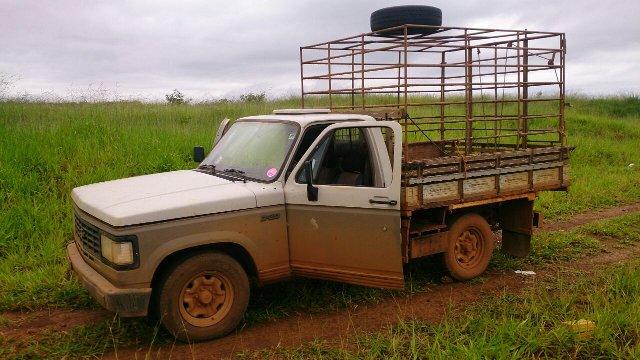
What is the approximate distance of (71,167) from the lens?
8.27m

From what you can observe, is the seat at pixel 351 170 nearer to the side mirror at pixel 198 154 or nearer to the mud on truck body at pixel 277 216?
the mud on truck body at pixel 277 216

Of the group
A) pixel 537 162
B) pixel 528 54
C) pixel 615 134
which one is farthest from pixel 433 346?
pixel 615 134

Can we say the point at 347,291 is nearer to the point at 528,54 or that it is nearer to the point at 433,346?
the point at 433,346

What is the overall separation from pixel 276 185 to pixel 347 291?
1455mm

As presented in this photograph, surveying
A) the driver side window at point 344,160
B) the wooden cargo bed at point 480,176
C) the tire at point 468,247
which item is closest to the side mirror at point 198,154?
the driver side window at point 344,160

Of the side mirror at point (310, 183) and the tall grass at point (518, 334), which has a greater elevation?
the side mirror at point (310, 183)

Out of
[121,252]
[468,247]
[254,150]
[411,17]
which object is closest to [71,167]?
[254,150]

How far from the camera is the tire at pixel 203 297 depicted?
420 centimetres

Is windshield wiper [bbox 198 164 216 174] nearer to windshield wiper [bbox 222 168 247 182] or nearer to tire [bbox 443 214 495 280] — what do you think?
windshield wiper [bbox 222 168 247 182]

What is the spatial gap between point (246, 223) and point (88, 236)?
4.26 feet

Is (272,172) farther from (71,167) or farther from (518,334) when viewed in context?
(71,167)

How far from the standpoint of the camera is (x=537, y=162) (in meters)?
6.18

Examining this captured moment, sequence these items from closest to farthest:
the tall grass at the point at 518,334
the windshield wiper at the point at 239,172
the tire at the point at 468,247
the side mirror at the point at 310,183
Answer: the tall grass at the point at 518,334
the side mirror at the point at 310,183
the windshield wiper at the point at 239,172
the tire at the point at 468,247

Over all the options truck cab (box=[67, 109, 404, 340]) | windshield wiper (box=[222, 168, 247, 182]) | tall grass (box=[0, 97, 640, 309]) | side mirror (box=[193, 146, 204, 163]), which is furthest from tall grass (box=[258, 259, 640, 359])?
tall grass (box=[0, 97, 640, 309])
